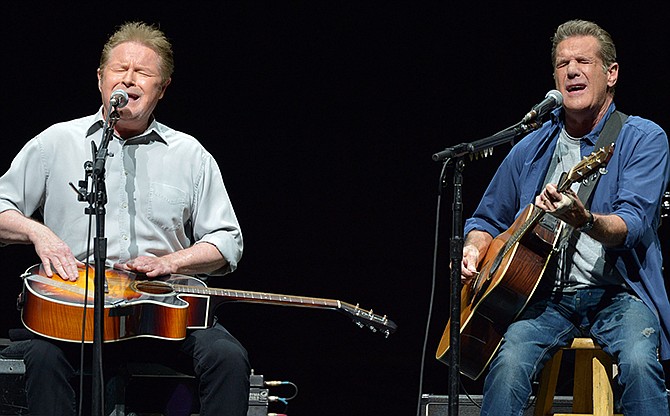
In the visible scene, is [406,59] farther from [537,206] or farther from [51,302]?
[51,302]

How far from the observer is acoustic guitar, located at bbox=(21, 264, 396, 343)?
349cm

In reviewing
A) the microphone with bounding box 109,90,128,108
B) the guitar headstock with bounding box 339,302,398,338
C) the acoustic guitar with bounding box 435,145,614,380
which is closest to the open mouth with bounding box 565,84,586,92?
the acoustic guitar with bounding box 435,145,614,380

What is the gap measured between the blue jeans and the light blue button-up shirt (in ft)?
3.58

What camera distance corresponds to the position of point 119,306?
350cm

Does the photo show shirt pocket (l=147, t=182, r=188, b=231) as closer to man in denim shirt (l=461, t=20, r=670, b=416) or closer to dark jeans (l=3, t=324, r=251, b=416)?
dark jeans (l=3, t=324, r=251, b=416)

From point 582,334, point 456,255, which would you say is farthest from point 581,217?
point 582,334

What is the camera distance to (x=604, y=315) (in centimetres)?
376

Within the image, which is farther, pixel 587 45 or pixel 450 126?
pixel 450 126

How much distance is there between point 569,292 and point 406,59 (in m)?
2.14

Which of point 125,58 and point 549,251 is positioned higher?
point 125,58

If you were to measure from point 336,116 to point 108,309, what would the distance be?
2510 millimetres

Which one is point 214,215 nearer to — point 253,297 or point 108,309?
point 253,297

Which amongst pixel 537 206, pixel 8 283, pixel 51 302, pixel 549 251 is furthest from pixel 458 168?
pixel 8 283

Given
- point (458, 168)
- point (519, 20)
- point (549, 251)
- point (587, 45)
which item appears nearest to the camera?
point (458, 168)
